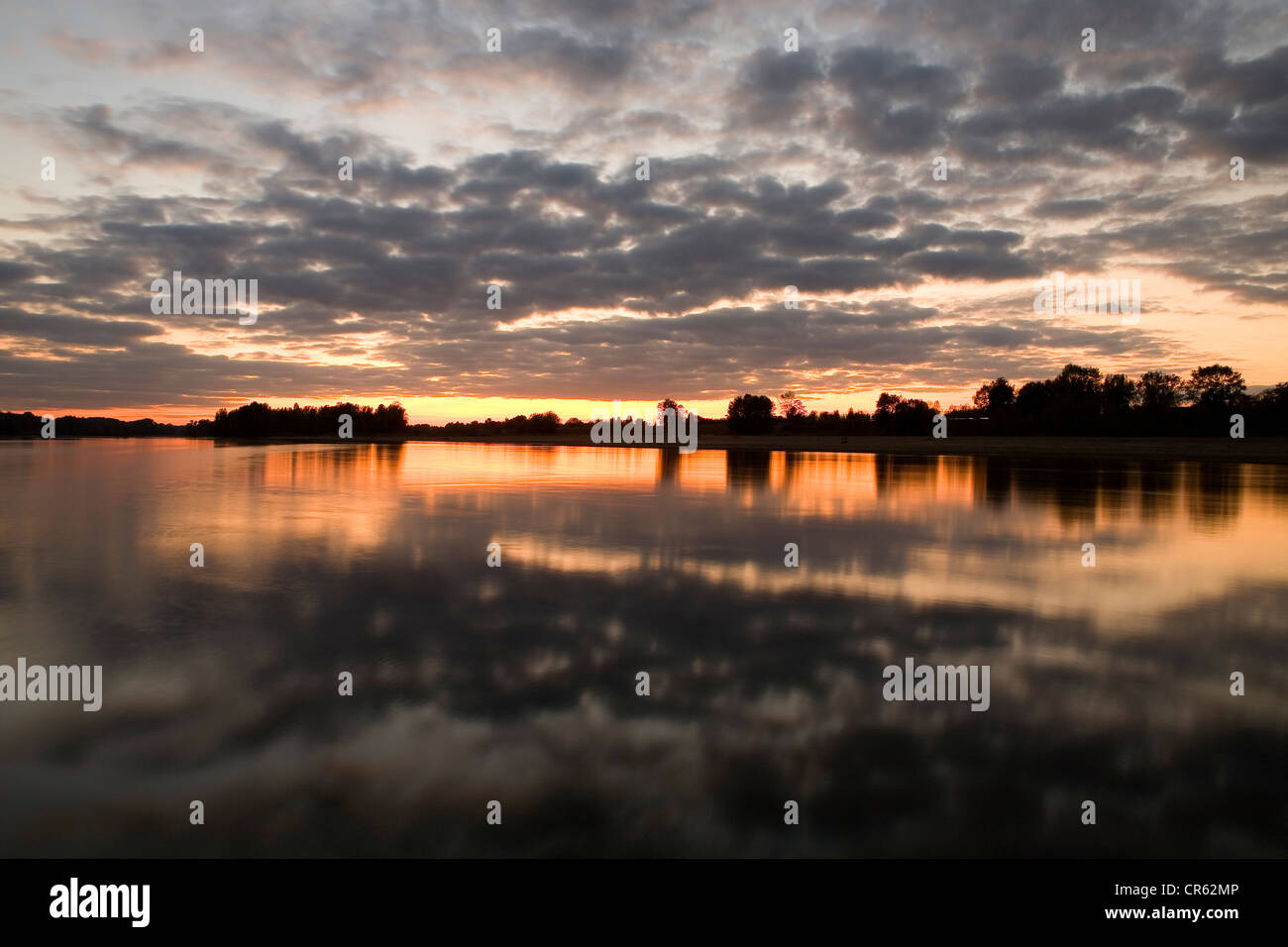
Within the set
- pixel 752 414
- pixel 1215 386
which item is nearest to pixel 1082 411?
pixel 1215 386

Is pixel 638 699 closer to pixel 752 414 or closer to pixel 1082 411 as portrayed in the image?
pixel 1082 411

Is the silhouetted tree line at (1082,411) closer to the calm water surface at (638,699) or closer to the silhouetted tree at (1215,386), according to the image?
the silhouetted tree at (1215,386)

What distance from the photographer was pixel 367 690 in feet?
23.2

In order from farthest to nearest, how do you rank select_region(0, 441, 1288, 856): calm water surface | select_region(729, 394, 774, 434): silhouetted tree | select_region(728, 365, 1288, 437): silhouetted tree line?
select_region(729, 394, 774, 434): silhouetted tree, select_region(728, 365, 1288, 437): silhouetted tree line, select_region(0, 441, 1288, 856): calm water surface

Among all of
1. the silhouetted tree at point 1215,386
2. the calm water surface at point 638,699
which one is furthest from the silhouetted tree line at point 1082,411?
the calm water surface at point 638,699

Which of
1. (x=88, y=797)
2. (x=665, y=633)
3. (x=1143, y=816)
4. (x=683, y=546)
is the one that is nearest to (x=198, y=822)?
(x=88, y=797)

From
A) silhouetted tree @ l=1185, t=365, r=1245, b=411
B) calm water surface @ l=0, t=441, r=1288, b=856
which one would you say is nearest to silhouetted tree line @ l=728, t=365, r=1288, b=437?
silhouetted tree @ l=1185, t=365, r=1245, b=411

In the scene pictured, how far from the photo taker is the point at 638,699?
22.9ft

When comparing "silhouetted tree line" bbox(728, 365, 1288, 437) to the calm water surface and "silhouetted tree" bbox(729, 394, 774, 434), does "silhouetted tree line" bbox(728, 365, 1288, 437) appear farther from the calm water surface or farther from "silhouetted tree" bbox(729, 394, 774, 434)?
the calm water surface

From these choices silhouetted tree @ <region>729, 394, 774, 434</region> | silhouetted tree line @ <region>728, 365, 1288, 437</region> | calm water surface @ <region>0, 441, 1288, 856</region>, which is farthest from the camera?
silhouetted tree @ <region>729, 394, 774, 434</region>

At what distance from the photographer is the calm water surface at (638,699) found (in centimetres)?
485

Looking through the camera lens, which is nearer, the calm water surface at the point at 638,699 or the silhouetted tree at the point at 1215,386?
the calm water surface at the point at 638,699

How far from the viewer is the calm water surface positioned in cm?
485
